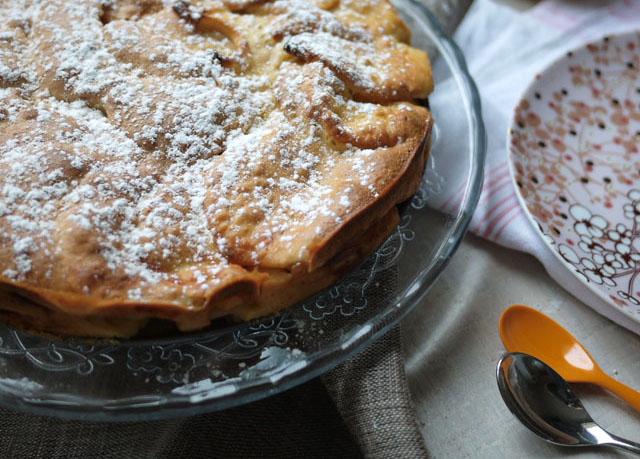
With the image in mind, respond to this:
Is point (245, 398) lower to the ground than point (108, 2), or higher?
lower

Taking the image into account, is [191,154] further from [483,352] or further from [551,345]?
[551,345]

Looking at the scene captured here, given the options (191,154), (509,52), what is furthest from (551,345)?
(509,52)

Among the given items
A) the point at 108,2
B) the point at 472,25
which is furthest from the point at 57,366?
the point at 472,25

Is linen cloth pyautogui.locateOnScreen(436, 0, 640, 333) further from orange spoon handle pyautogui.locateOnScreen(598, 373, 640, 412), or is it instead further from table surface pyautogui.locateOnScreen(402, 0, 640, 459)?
orange spoon handle pyautogui.locateOnScreen(598, 373, 640, 412)

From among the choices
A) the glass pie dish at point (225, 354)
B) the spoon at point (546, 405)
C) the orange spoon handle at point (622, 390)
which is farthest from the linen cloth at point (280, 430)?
the orange spoon handle at point (622, 390)

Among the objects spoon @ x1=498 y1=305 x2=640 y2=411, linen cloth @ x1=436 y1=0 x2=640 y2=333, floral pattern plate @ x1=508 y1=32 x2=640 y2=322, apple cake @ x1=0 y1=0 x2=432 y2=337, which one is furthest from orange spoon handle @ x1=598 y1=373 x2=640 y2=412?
apple cake @ x1=0 y1=0 x2=432 y2=337

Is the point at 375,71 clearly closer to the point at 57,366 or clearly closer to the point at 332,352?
the point at 332,352
